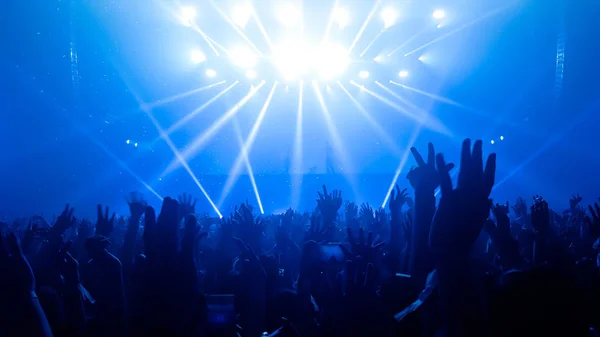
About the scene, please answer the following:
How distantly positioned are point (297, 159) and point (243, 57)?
10.2m

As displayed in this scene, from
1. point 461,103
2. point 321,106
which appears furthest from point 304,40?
point 461,103

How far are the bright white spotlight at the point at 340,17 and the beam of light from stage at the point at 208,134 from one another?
9.60 m

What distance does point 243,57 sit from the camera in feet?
76.4

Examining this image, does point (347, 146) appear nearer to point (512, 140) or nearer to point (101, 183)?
point (512, 140)

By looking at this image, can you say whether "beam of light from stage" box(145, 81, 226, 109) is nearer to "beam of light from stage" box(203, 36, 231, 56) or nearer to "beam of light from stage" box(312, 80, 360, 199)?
"beam of light from stage" box(203, 36, 231, 56)

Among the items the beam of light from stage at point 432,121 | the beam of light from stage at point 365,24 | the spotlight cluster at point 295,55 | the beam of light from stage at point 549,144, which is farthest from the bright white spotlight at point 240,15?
the beam of light from stage at point 549,144

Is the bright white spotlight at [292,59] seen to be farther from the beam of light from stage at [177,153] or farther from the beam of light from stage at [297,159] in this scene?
the beam of light from stage at [177,153]

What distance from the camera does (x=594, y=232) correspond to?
427 cm

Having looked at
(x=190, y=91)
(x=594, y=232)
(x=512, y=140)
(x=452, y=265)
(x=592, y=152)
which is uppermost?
(x=190, y=91)

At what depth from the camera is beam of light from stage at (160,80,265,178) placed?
28.5 m

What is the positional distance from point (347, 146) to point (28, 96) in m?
23.8

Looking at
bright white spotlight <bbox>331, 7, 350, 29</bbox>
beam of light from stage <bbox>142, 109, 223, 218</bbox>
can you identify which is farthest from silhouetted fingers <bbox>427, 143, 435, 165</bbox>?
beam of light from stage <bbox>142, 109, 223, 218</bbox>

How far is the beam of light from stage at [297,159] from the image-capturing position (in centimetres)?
2650

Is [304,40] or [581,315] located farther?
[304,40]
